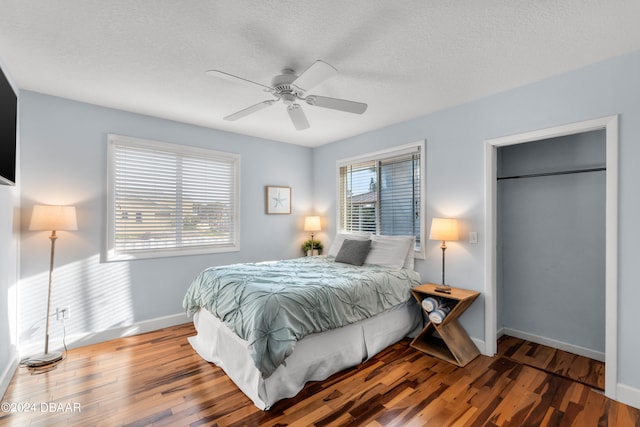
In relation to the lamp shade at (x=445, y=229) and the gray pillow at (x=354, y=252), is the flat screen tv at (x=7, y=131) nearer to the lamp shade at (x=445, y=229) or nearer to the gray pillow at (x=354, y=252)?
the gray pillow at (x=354, y=252)

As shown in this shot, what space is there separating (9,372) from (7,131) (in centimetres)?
198

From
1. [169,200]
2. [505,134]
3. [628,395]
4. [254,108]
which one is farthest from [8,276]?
[628,395]

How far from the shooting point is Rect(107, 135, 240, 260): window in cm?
348

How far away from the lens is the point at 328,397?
230 centimetres

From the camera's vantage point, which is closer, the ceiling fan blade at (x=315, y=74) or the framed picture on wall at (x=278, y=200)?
the ceiling fan blade at (x=315, y=74)

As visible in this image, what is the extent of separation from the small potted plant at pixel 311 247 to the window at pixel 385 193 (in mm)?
561

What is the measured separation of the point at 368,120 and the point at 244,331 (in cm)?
289

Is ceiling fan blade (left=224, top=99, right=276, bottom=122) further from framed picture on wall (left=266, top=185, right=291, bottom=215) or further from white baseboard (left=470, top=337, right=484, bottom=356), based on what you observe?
white baseboard (left=470, top=337, right=484, bottom=356)

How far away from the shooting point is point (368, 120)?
3.85 meters

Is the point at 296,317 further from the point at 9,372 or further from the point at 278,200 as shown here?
the point at 278,200

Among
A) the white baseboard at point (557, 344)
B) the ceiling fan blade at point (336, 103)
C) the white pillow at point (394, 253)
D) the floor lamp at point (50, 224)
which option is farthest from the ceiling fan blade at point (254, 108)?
the white baseboard at point (557, 344)

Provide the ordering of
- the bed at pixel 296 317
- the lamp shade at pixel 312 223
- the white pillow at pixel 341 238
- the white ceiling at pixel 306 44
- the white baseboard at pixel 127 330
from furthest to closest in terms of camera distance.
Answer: the lamp shade at pixel 312 223 < the white pillow at pixel 341 238 < the white baseboard at pixel 127 330 < the bed at pixel 296 317 < the white ceiling at pixel 306 44

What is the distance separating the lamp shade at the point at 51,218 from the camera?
276 cm

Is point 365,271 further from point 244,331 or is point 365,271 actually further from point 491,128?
point 491,128
